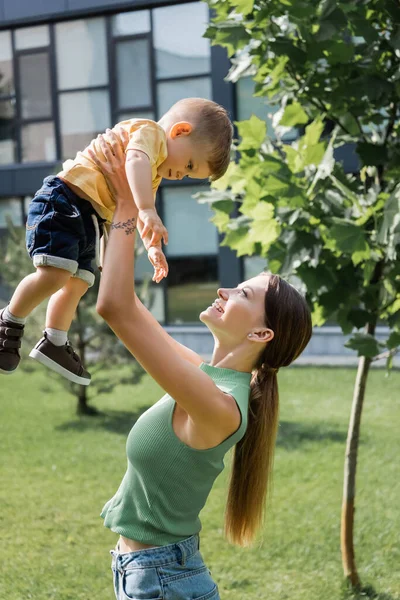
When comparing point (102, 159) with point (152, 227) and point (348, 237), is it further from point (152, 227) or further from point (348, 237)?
point (348, 237)

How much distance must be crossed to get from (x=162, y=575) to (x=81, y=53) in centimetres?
1225

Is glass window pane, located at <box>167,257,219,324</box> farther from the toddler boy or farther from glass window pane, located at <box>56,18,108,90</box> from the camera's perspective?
the toddler boy

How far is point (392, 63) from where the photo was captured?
10.6 feet

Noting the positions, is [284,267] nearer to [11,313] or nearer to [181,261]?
[11,313]

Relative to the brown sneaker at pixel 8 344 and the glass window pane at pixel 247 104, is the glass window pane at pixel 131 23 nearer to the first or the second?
the glass window pane at pixel 247 104

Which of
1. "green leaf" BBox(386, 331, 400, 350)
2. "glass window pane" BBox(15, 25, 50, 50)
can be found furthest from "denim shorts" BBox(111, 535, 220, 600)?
"glass window pane" BBox(15, 25, 50, 50)

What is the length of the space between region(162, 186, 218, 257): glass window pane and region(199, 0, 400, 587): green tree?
9.10 m

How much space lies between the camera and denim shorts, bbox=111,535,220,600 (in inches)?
78.5

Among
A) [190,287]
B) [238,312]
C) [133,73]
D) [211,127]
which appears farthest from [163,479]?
[133,73]

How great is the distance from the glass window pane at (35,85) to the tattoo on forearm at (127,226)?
12271mm

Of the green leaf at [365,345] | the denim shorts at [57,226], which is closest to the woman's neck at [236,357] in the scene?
the denim shorts at [57,226]

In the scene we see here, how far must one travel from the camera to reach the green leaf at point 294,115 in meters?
3.38

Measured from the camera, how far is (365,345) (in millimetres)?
3137

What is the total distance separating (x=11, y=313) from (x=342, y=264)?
5.38 feet
